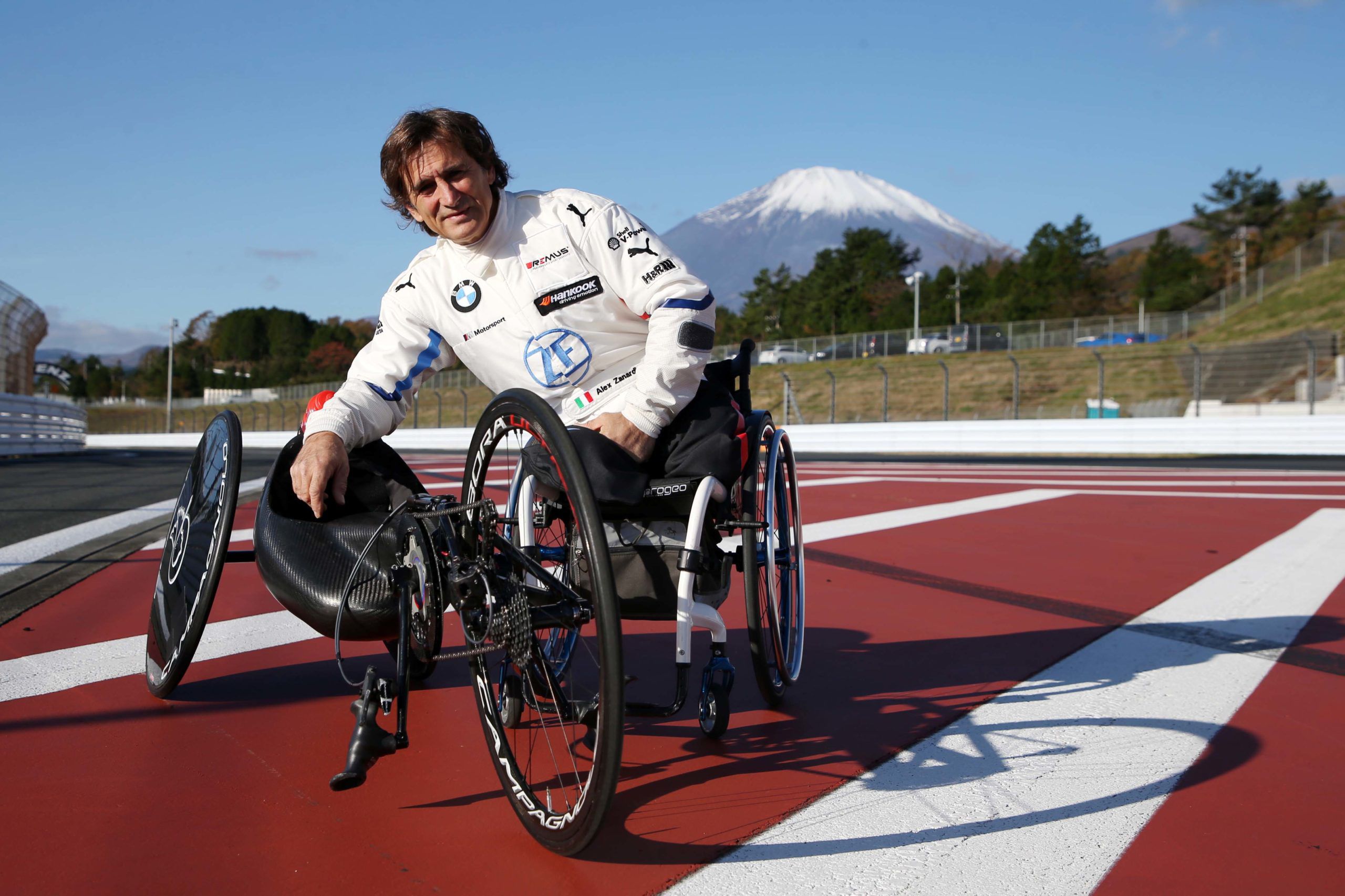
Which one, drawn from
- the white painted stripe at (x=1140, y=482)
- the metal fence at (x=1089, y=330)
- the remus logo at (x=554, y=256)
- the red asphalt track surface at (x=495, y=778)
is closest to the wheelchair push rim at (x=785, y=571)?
the red asphalt track surface at (x=495, y=778)

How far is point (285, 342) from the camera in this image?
495 ft

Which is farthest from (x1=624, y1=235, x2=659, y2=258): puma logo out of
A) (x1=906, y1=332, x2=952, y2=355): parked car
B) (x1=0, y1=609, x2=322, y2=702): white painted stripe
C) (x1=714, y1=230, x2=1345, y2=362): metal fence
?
(x1=906, y1=332, x2=952, y2=355): parked car

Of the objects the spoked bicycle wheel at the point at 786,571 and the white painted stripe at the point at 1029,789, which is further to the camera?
the spoked bicycle wheel at the point at 786,571

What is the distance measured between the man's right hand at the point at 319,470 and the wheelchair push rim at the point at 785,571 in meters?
1.23

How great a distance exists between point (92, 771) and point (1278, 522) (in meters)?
8.02

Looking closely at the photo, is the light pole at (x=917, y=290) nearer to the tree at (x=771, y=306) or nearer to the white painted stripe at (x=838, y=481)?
the tree at (x=771, y=306)

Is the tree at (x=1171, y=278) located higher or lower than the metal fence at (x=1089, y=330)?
higher

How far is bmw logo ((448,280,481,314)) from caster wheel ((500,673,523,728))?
1043 mm

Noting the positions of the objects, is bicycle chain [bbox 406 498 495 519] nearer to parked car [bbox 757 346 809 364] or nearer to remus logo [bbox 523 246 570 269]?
remus logo [bbox 523 246 570 269]

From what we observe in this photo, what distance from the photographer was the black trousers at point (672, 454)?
2504 mm

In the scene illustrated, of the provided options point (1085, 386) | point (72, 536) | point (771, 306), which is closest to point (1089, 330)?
point (1085, 386)

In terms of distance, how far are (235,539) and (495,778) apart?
15.2 feet

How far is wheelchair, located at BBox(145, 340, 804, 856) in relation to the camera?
212 cm

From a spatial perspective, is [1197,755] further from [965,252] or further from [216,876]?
[965,252]
